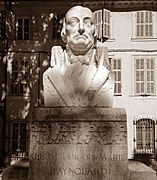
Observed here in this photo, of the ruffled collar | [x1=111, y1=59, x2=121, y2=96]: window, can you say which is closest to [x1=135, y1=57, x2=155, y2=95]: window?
[x1=111, y1=59, x2=121, y2=96]: window

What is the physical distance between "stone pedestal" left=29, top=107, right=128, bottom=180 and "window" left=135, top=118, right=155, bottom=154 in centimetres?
1890

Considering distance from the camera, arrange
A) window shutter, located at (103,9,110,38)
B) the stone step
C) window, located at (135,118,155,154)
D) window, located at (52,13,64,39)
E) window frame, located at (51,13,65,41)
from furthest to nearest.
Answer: window, located at (52,13,64,39), window frame, located at (51,13,65,41), window shutter, located at (103,9,110,38), window, located at (135,118,155,154), the stone step

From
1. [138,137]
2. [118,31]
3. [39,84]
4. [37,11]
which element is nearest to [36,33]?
[37,11]

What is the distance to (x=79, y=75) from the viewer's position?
222 inches

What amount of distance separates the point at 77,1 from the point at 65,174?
2140 centimetres

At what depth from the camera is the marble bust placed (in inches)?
220

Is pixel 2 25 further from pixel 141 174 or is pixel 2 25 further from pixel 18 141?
pixel 141 174

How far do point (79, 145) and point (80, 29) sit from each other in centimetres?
148

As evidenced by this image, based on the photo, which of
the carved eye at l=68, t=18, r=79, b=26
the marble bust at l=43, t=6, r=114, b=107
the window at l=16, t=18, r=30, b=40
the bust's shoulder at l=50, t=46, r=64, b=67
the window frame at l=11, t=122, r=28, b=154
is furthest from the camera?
the window at l=16, t=18, r=30, b=40

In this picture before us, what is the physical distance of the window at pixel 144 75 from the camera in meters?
24.9

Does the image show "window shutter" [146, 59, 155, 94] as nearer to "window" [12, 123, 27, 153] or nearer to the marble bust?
"window" [12, 123, 27, 153]

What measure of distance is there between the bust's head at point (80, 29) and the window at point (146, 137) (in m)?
18.8

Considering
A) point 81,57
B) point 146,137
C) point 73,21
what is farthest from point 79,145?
point 146,137

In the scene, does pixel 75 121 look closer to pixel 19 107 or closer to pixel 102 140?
pixel 102 140
